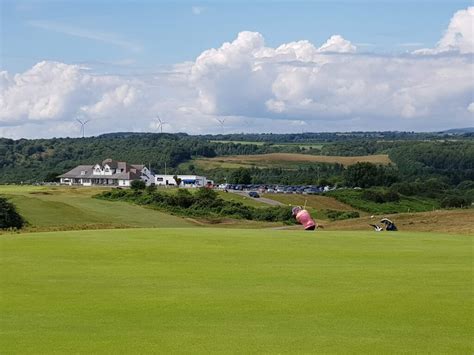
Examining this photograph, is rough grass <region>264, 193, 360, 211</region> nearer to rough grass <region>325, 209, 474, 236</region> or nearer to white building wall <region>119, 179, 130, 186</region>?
rough grass <region>325, 209, 474, 236</region>

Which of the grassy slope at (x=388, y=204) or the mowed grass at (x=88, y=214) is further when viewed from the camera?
the grassy slope at (x=388, y=204)

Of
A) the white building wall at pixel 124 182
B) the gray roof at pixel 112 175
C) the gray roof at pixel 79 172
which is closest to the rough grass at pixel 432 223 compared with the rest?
the white building wall at pixel 124 182

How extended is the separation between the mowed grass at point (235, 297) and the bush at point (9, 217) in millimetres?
31340

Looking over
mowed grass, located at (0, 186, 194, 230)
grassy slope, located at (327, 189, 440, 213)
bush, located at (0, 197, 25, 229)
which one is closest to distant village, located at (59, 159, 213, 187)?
grassy slope, located at (327, 189, 440, 213)

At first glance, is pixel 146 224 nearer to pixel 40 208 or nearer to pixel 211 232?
pixel 40 208

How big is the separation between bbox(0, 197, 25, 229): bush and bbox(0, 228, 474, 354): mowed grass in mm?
31340

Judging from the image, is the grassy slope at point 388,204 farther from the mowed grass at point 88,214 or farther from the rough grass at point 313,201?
the mowed grass at point 88,214

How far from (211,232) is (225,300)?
17.8 m

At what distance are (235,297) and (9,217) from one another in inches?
1847

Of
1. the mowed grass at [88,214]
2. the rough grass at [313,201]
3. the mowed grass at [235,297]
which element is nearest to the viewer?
the mowed grass at [235,297]

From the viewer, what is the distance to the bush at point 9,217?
61081mm

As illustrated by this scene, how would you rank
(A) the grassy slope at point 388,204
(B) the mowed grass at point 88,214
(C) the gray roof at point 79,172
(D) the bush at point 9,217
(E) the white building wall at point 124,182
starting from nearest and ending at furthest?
(D) the bush at point 9,217 < (B) the mowed grass at point 88,214 < (A) the grassy slope at point 388,204 < (E) the white building wall at point 124,182 < (C) the gray roof at point 79,172

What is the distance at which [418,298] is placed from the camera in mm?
18828

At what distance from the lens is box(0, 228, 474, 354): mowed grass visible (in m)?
14.8
